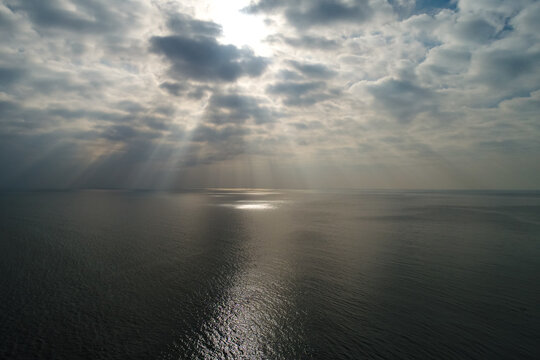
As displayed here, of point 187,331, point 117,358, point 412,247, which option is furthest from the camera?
point 412,247

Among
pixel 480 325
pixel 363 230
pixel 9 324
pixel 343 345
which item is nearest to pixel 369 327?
pixel 343 345

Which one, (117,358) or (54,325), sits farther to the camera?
(54,325)

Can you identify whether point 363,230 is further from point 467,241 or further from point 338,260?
point 338,260

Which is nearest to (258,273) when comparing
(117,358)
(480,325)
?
(117,358)

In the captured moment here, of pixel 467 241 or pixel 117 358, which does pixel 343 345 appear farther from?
pixel 467 241

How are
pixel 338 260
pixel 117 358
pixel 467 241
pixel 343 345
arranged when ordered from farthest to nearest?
pixel 467 241 → pixel 338 260 → pixel 343 345 → pixel 117 358

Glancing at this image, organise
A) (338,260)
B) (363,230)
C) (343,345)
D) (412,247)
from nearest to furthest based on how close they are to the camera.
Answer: (343,345), (338,260), (412,247), (363,230)

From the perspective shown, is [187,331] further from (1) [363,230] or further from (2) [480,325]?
(1) [363,230]

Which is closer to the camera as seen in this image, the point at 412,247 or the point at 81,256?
the point at 81,256

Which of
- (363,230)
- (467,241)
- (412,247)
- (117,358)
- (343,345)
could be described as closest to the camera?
(117,358)
